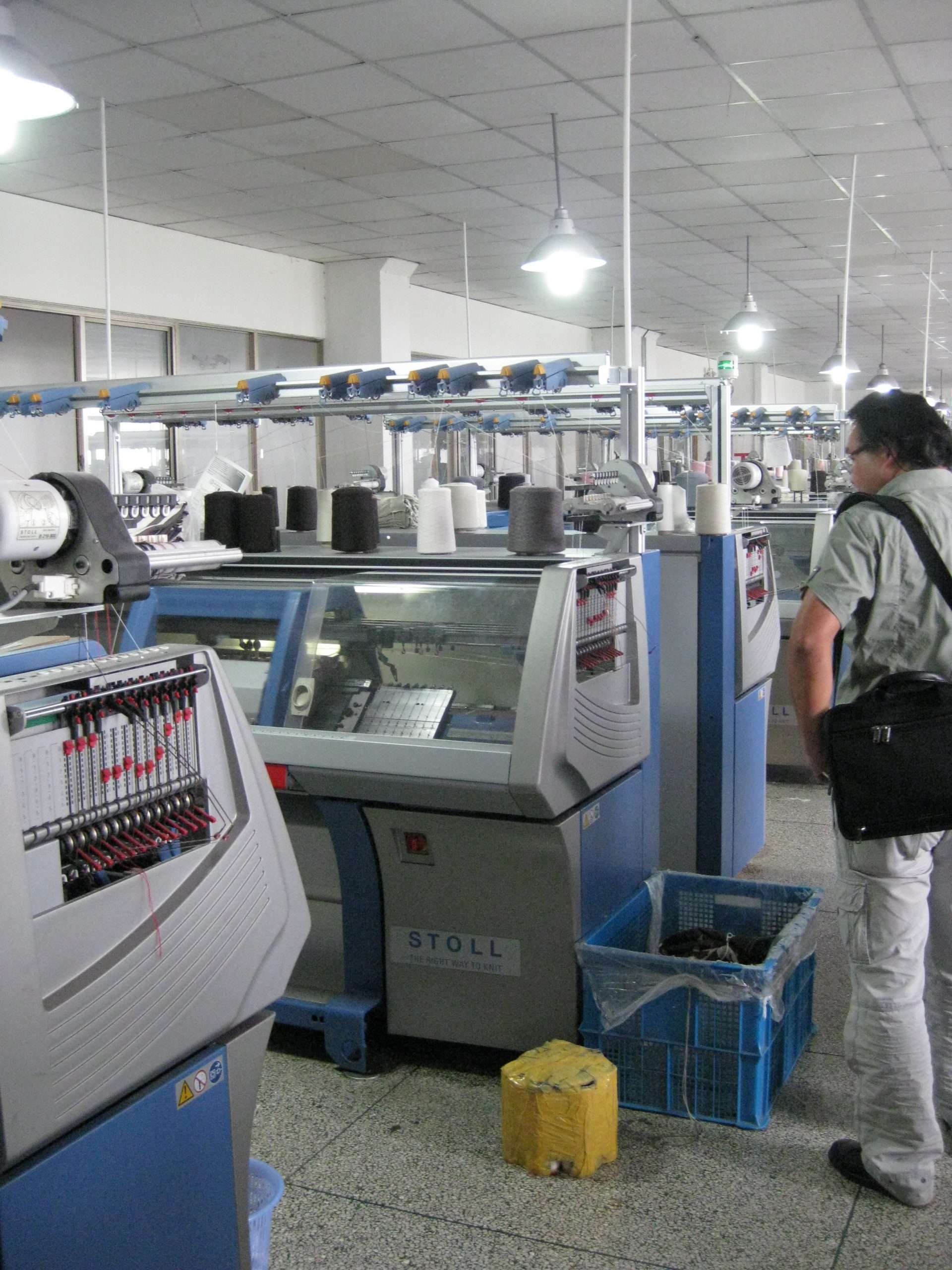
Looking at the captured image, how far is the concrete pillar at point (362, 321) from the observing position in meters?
9.35

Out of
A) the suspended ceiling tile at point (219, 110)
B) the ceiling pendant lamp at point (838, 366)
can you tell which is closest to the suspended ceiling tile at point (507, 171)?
the suspended ceiling tile at point (219, 110)

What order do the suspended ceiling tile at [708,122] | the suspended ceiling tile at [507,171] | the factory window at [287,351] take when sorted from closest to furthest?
the suspended ceiling tile at [708,122]
the suspended ceiling tile at [507,171]
the factory window at [287,351]

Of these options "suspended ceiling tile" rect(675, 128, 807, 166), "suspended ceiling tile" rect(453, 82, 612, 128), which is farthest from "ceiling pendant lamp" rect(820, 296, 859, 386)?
"suspended ceiling tile" rect(453, 82, 612, 128)

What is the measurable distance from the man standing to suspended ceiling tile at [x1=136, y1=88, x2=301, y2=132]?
4.07 metres

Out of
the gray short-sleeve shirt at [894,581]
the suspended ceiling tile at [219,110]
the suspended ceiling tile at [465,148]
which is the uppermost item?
the suspended ceiling tile at [465,148]

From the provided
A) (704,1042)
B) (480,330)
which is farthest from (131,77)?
(480,330)

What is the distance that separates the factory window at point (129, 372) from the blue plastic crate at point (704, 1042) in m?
5.70

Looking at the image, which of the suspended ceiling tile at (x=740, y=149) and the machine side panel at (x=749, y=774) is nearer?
the machine side panel at (x=749, y=774)

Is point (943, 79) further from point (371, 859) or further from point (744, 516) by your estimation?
point (371, 859)

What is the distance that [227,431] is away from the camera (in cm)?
861

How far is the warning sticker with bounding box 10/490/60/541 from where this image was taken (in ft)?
4.52

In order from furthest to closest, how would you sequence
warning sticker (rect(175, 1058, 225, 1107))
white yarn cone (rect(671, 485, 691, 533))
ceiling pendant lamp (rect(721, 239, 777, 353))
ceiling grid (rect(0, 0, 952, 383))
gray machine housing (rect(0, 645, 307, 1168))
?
ceiling pendant lamp (rect(721, 239, 777, 353)) → ceiling grid (rect(0, 0, 952, 383)) → white yarn cone (rect(671, 485, 691, 533)) → warning sticker (rect(175, 1058, 225, 1107)) → gray machine housing (rect(0, 645, 307, 1168))

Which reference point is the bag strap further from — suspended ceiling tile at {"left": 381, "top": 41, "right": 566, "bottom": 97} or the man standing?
suspended ceiling tile at {"left": 381, "top": 41, "right": 566, "bottom": 97}

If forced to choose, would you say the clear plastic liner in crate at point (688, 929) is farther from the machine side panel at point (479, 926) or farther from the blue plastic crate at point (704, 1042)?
the machine side panel at point (479, 926)
